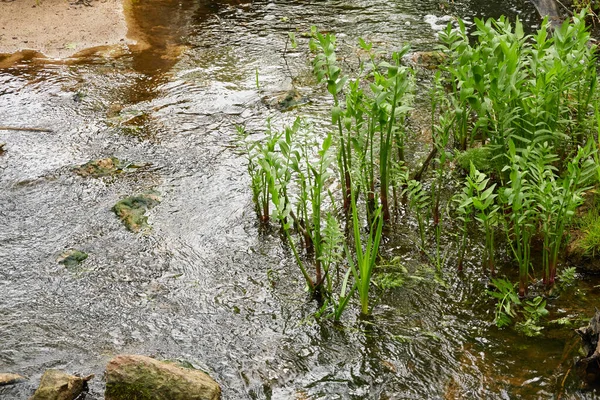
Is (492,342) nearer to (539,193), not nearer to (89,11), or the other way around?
(539,193)

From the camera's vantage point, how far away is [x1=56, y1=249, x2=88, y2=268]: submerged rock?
4441 mm

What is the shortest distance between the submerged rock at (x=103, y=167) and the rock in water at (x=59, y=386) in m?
2.58

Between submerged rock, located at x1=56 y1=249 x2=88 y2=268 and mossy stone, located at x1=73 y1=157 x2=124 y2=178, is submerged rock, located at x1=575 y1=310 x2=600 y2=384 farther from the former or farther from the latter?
mossy stone, located at x1=73 y1=157 x2=124 y2=178

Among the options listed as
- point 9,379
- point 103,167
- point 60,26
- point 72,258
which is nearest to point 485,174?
point 72,258

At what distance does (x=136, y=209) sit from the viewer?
200 inches

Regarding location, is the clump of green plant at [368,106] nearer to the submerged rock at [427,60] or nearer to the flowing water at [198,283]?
the flowing water at [198,283]

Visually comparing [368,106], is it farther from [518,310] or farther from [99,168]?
[99,168]

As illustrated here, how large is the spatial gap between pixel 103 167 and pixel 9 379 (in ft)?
8.60

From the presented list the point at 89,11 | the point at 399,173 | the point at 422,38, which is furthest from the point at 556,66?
the point at 89,11

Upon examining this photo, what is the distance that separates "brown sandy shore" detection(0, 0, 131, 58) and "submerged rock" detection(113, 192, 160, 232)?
414cm

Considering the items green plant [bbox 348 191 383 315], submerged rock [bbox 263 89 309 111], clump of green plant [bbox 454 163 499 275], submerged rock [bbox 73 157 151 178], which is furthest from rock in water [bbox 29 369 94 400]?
submerged rock [bbox 263 89 309 111]

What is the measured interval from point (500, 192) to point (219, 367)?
188 cm

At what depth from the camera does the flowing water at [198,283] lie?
340 centimetres

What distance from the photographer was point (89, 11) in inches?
382
